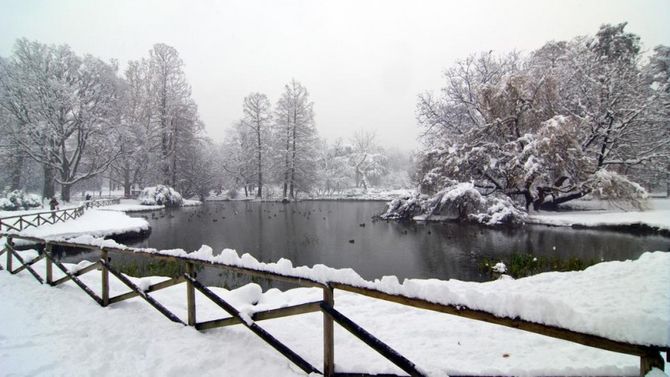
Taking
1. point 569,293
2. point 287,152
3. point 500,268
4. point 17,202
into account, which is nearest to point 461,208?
point 500,268

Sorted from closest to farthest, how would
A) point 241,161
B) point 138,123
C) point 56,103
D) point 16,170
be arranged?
point 56,103 < point 16,170 < point 138,123 < point 241,161

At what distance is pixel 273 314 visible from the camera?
10.3 feet

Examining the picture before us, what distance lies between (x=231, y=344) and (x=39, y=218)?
1892cm

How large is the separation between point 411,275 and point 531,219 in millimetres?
13374

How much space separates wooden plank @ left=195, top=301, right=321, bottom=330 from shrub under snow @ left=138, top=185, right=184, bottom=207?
112ft

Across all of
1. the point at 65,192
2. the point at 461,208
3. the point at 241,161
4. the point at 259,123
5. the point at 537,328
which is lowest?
the point at 461,208

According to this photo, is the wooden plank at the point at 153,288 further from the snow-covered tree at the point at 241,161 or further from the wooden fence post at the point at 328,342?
the snow-covered tree at the point at 241,161

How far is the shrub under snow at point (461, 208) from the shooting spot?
18.8 metres

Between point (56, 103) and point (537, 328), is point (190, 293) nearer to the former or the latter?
point (537, 328)

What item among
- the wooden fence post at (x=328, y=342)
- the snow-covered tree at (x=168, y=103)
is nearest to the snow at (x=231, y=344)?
the wooden fence post at (x=328, y=342)

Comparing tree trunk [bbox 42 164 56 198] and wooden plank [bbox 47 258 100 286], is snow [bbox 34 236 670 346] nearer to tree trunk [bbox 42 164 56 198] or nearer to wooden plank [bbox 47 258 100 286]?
wooden plank [bbox 47 258 100 286]

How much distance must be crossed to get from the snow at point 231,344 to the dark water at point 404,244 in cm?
531

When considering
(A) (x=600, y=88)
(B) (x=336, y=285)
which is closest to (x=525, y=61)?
(A) (x=600, y=88)

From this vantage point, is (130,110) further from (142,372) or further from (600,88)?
(600,88)
